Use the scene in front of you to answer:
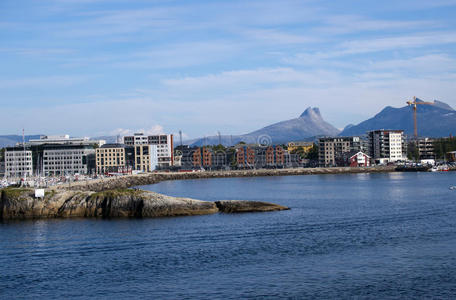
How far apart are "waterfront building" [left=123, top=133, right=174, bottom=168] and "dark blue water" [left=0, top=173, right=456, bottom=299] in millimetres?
116507

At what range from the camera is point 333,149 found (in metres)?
152

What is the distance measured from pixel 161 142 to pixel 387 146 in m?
62.3

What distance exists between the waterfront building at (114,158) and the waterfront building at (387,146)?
62.8 metres

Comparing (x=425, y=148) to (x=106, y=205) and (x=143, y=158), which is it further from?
(x=106, y=205)

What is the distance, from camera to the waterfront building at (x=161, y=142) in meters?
157

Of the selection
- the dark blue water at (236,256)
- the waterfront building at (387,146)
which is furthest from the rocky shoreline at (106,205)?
the waterfront building at (387,146)

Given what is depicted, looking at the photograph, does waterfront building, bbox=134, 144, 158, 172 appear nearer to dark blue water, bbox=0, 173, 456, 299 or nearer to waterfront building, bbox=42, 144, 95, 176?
waterfront building, bbox=42, 144, 95, 176

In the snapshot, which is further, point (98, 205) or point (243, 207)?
point (243, 207)

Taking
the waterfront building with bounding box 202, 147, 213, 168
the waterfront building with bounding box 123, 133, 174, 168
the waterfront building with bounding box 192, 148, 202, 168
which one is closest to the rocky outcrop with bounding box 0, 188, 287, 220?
the waterfront building with bounding box 123, 133, 174, 168

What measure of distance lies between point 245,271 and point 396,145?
132372mm

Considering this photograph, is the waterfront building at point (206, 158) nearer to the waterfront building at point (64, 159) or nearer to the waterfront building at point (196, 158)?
the waterfront building at point (196, 158)

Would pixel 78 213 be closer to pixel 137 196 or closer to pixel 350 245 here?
pixel 137 196

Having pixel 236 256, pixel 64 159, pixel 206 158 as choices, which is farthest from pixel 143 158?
pixel 236 256

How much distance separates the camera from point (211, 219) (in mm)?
39812
